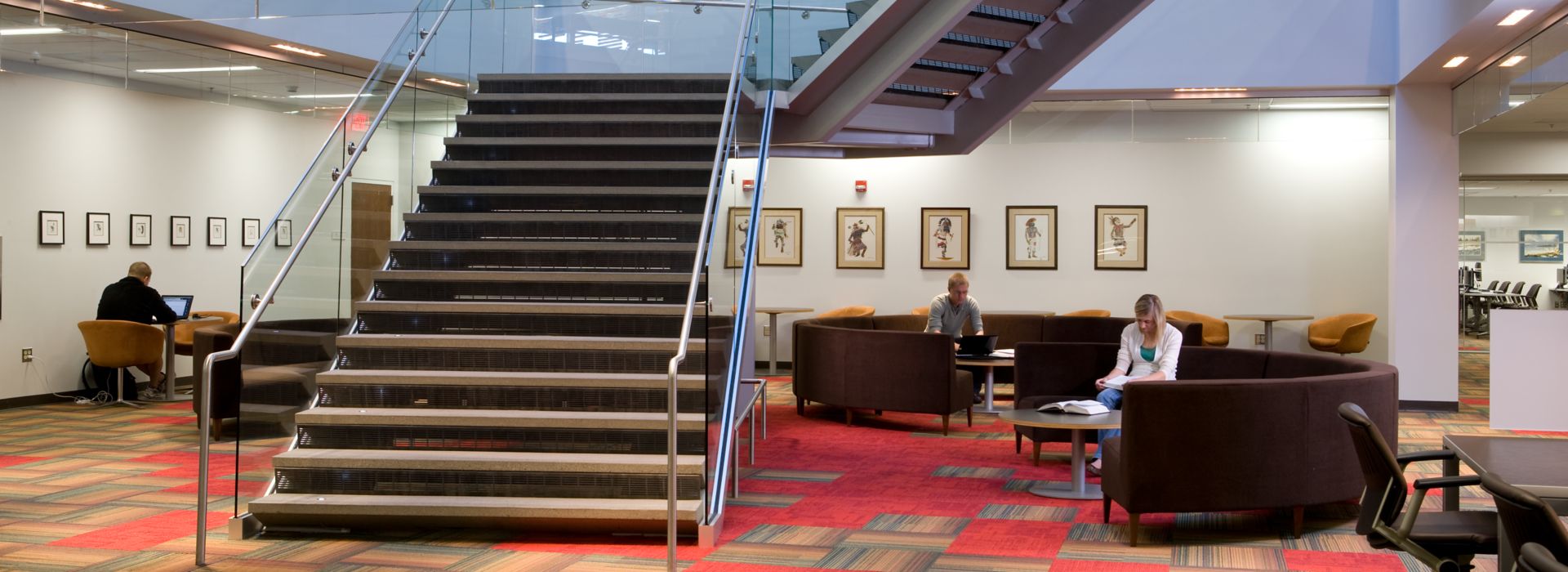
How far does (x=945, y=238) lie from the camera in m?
14.1

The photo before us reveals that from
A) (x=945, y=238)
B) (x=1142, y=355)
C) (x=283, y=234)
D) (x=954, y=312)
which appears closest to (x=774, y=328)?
(x=945, y=238)

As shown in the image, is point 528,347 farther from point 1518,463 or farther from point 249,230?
point 249,230

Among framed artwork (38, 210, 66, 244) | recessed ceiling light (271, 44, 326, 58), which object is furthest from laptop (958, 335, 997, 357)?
framed artwork (38, 210, 66, 244)

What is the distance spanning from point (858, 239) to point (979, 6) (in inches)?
233

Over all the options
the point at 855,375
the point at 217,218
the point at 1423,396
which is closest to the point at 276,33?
the point at 217,218

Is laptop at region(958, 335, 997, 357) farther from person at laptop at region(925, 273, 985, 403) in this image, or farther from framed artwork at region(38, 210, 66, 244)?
framed artwork at region(38, 210, 66, 244)

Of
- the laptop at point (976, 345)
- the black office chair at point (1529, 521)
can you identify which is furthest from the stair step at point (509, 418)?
the laptop at point (976, 345)

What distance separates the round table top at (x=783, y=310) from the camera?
1357 centimetres

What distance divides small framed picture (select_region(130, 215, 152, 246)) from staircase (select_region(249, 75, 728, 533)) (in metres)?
4.72

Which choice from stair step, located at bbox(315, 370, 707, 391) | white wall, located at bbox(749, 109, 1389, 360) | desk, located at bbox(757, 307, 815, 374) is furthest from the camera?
desk, located at bbox(757, 307, 815, 374)

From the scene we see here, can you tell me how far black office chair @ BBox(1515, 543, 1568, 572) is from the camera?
2.13m

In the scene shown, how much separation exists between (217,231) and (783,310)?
5.96 meters

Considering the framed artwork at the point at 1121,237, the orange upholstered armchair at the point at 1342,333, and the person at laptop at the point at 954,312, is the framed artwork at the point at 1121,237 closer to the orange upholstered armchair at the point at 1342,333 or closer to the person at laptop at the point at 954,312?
the orange upholstered armchair at the point at 1342,333

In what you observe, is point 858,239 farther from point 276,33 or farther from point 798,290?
point 276,33
